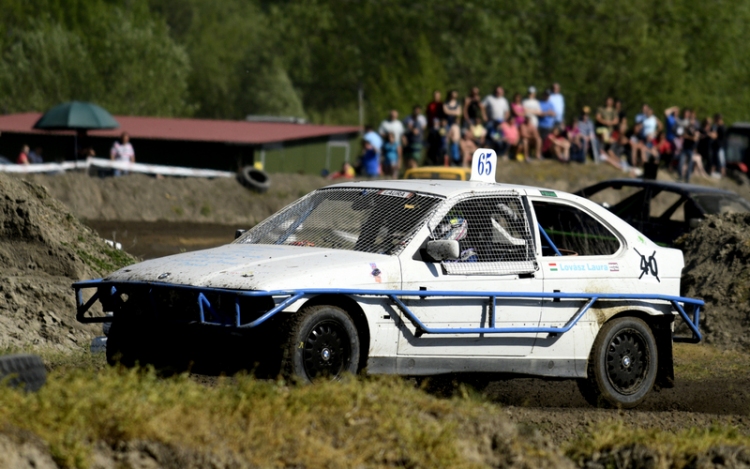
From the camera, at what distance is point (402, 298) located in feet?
25.1

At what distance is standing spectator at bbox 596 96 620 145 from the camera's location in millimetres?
31906

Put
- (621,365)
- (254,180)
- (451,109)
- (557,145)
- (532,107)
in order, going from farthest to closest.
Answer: (557,145) → (532,107) → (254,180) → (451,109) → (621,365)

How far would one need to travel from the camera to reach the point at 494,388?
31.4ft

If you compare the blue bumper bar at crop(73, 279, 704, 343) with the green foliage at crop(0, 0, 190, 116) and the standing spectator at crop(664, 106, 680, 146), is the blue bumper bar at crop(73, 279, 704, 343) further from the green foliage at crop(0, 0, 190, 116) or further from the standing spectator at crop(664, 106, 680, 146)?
→ the green foliage at crop(0, 0, 190, 116)

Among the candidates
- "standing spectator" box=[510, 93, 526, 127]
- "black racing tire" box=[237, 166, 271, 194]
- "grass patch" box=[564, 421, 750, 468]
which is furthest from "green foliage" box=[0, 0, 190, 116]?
"grass patch" box=[564, 421, 750, 468]

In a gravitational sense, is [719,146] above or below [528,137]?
above

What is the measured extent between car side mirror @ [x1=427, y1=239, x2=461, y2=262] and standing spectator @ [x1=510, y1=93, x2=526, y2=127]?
21406mm

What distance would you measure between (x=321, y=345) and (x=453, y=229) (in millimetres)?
1452

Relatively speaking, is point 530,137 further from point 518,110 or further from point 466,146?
point 466,146

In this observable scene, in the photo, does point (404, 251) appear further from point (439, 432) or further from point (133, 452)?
point (133, 452)

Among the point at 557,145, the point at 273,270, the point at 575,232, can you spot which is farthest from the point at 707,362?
the point at 557,145

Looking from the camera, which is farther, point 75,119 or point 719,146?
point 719,146

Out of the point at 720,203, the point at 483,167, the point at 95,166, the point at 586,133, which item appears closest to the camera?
the point at 483,167

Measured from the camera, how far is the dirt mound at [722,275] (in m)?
12.7
